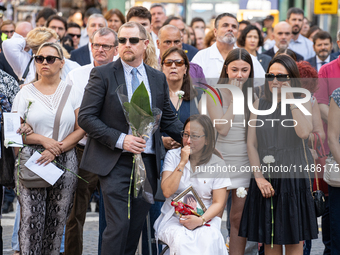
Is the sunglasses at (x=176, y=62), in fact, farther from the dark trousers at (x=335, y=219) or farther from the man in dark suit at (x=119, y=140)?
the dark trousers at (x=335, y=219)

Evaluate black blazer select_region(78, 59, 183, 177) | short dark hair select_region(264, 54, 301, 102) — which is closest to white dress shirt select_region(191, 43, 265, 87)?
short dark hair select_region(264, 54, 301, 102)

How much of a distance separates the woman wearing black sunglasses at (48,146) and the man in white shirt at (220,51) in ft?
7.28

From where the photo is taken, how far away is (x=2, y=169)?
5625 mm

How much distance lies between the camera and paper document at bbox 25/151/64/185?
5.34 meters

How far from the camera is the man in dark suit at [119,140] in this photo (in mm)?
4844

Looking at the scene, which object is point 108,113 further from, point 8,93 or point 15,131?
point 8,93

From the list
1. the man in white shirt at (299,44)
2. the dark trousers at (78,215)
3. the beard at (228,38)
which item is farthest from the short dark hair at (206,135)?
the man in white shirt at (299,44)

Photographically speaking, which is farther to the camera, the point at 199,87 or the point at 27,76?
the point at 27,76

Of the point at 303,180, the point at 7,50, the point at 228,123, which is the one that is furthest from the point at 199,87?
the point at 7,50

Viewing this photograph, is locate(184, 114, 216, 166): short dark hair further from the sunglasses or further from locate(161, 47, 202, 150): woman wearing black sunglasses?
the sunglasses

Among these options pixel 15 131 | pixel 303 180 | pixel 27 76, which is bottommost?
pixel 303 180

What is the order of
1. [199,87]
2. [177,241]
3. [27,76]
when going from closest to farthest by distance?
1. [177,241]
2. [199,87]
3. [27,76]

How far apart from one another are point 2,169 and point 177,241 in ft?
6.45

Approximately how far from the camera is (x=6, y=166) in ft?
18.5
